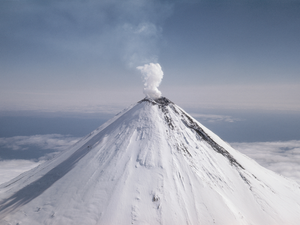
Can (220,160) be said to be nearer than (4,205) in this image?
No

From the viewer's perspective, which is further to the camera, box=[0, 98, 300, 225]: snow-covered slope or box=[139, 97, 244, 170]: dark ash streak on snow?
box=[139, 97, 244, 170]: dark ash streak on snow

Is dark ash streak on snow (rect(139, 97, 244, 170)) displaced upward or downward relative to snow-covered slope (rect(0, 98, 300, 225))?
upward

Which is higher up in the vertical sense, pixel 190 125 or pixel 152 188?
pixel 190 125

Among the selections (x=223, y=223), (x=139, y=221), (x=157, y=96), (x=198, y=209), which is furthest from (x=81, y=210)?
(x=157, y=96)

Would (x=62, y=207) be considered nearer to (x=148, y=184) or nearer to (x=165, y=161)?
(x=148, y=184)

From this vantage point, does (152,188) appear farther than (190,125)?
No

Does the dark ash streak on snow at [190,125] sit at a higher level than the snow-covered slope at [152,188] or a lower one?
higher

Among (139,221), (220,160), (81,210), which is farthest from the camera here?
(220,160)

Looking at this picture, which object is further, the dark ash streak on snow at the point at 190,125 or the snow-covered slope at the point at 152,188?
the dark ash streak on snow at the point at 190,125
